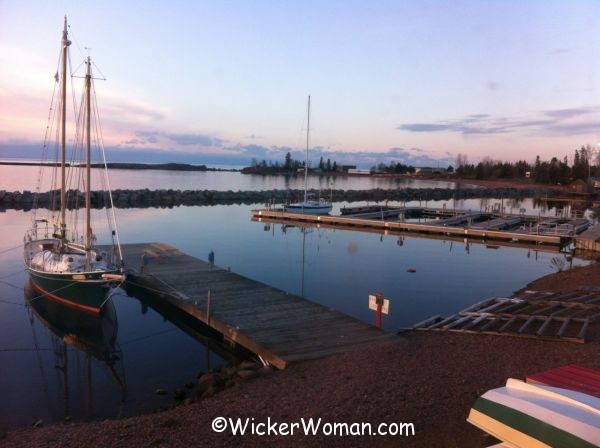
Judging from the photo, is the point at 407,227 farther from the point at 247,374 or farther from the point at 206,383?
the point at 247,374

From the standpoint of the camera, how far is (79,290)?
13.8 metres

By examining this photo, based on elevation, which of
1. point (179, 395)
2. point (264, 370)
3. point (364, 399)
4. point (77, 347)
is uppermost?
point (364, 399)

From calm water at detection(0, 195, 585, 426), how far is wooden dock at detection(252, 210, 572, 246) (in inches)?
113

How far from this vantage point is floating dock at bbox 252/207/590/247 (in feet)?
102

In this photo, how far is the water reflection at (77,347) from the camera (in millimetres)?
9445

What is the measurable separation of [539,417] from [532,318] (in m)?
7.56

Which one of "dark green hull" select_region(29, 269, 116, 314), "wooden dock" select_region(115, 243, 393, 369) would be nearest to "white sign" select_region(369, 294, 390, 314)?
"wooden dock" select_region(115, 243, 393, 369)

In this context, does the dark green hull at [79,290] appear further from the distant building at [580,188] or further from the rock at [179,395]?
the distant building at [580,188]

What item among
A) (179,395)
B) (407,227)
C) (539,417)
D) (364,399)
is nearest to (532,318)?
(364,399)

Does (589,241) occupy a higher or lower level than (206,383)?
higher

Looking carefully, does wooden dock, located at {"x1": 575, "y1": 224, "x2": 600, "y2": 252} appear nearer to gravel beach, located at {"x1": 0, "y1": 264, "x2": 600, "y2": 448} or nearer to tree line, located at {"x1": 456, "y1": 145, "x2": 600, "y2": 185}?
gravel beach, located at {"x1": 0, "y1": 264, "x2": 600, "y2": 448}

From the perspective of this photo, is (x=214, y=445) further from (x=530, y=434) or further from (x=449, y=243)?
(x=449, y=243)

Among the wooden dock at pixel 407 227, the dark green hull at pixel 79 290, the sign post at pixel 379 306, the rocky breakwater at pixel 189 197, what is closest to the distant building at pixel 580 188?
the rocky breakwater at pixel 189 197

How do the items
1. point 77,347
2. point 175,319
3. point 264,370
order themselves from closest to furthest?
point 264,370 → point 77,347 → point 175,319
